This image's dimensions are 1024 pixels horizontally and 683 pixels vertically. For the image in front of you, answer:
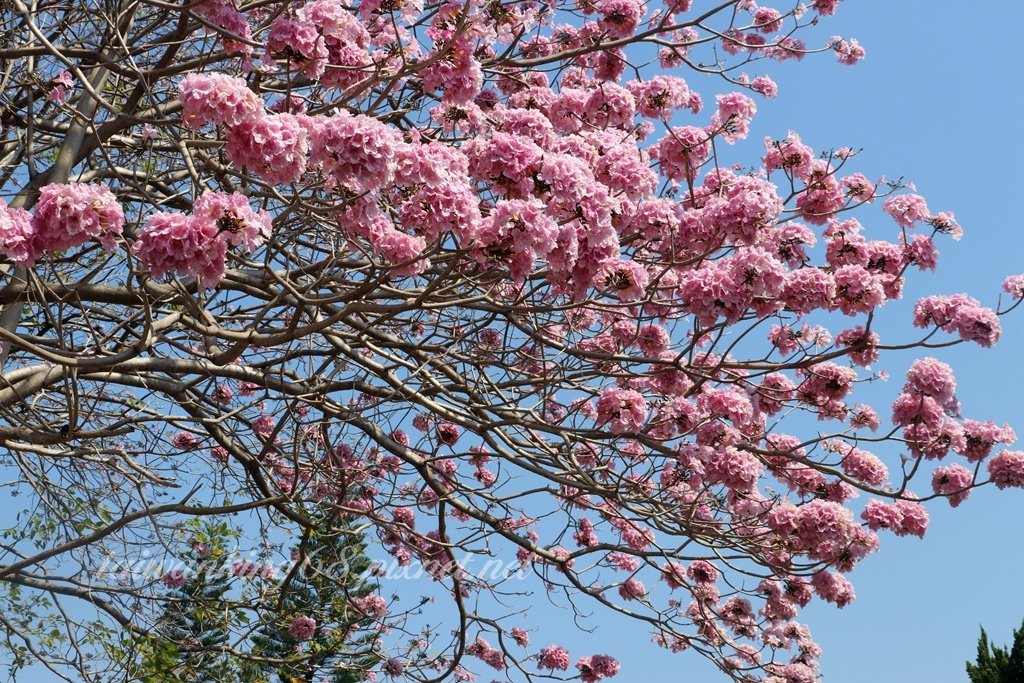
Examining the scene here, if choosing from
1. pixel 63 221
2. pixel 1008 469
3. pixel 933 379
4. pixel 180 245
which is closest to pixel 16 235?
pixel 63 221

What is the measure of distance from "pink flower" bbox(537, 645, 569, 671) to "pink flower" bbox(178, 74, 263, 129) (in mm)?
6215

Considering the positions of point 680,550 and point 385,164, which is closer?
point 385,164

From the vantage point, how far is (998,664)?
15.9 metres

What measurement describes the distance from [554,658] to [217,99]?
20.7ft

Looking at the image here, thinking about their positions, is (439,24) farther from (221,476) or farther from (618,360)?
(221,476)

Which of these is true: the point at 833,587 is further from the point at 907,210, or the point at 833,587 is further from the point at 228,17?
the point at 228,17

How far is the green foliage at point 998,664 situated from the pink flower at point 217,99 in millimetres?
15706

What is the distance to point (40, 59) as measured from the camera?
23.0 ft

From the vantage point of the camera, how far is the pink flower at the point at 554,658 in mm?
8406

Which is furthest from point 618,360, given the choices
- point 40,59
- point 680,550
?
point 40,59

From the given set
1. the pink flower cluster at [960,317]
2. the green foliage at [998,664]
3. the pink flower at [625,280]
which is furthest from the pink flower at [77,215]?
the green foliage at [998,664]

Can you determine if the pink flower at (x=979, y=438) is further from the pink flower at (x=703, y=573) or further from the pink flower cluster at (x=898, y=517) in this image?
the pink flower at (x=703, y=573)

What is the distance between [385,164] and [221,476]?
4800 mm

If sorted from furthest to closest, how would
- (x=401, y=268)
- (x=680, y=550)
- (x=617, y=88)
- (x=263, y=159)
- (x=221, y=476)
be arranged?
(x=221, y=476), (x=617, y=88), (x=680, y=550), (x=401, y=268), (x=263, y=159)
